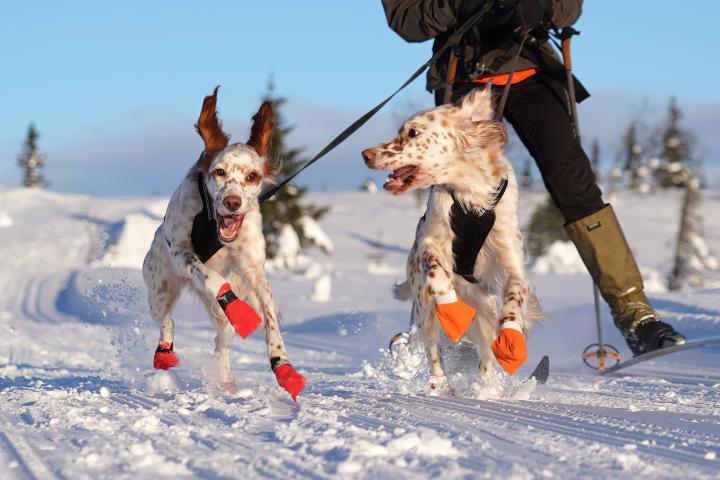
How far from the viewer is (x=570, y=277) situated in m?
18.3

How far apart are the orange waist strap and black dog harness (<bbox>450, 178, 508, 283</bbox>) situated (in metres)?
0.58

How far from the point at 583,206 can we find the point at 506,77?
78cm

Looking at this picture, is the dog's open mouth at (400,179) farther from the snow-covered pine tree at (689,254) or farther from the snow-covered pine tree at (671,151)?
the snow-covered pine tree at (671,151)

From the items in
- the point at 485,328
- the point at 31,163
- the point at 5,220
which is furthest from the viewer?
the point at 31,163

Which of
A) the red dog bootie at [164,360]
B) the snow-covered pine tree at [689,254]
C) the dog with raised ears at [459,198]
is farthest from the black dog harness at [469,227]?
the snow-covered pine tree at [689,254]

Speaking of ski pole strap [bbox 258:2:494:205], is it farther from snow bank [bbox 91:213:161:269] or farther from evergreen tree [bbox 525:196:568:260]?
evergreen tree [bbox 525:196:568:260]

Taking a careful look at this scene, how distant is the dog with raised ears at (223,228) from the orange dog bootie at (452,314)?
2.53ft

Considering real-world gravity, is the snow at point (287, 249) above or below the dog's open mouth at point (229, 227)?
above

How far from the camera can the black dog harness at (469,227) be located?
422cm

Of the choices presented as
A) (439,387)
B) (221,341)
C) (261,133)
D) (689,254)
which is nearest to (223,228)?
(261,133)

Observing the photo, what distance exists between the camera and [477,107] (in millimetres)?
4355

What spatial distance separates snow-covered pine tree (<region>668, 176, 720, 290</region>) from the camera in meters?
33.9

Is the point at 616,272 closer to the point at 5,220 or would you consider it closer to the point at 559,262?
the point at 5,220

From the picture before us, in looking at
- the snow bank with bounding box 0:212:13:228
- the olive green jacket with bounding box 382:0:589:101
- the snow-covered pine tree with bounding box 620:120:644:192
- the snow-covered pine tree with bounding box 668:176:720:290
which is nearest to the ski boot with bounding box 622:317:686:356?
the olive green jacket with bounding box 382:0:589:101
